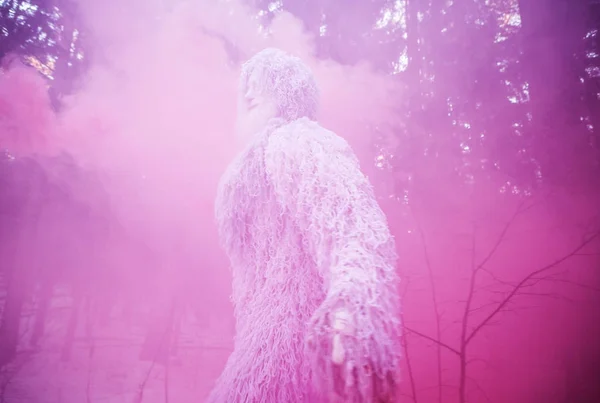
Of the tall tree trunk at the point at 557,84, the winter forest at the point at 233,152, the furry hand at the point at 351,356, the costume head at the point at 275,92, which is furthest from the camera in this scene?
the tall tree trunk at the point at 557,84

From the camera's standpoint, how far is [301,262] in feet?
3.52

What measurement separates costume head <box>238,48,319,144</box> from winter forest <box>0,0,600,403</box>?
47.6 inches

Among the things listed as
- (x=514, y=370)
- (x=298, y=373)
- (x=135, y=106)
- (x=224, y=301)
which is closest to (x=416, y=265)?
(x=514, y=370)

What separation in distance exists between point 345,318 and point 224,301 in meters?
2.21

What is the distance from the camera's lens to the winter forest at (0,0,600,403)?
2174mm

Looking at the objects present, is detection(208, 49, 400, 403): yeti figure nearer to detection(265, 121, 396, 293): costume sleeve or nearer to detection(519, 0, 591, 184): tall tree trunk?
detection(265, 121, 396, 293): costume sleeve

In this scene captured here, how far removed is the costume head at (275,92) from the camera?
140 cm

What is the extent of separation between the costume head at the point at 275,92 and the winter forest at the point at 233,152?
121cm

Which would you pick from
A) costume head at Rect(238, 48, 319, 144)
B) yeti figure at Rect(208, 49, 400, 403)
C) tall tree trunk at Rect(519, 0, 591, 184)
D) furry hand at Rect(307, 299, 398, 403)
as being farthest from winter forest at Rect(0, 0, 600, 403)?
furry hand at Rect(307, 299, 398, 403)

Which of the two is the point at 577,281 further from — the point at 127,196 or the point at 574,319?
the point at 127,196

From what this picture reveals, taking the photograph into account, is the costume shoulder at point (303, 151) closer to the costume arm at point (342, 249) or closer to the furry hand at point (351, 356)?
the costume arm at point (342, 249)

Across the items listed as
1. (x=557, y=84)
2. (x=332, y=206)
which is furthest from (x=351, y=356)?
(x=557, y=84)

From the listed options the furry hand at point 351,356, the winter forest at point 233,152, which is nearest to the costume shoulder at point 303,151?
the furry hand at point 351,356

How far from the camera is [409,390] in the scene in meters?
2.82
